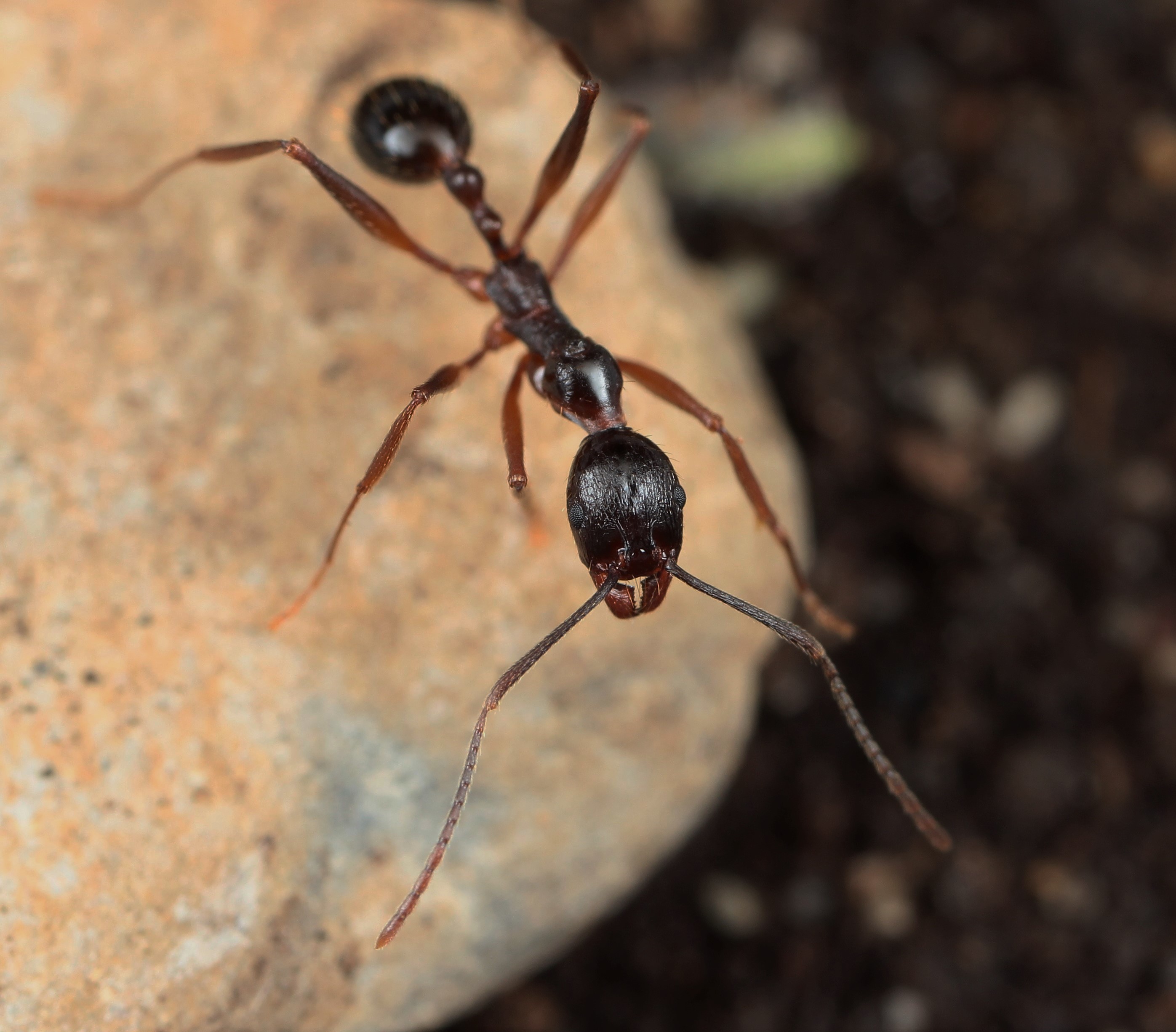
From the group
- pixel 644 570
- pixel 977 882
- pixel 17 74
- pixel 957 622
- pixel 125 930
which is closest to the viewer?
pixel 125 930

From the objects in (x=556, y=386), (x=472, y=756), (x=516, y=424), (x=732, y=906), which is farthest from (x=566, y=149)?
(x=732, y=906)

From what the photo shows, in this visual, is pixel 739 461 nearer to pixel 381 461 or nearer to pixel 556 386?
pixel 556 386

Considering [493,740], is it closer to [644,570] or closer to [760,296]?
[644,570]

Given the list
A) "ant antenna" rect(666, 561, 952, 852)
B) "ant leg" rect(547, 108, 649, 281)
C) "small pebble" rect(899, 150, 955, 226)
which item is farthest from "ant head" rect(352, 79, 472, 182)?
"small pebble" rect(899, 150, 955, 226)

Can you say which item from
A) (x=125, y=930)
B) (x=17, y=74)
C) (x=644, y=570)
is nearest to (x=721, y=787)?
(x=644, y=570)

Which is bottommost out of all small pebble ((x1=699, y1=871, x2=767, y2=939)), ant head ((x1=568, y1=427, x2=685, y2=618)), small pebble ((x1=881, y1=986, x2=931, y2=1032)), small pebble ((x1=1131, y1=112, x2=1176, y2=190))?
small pebble ((x1=881, y1=986, x2=931, y2=1032))

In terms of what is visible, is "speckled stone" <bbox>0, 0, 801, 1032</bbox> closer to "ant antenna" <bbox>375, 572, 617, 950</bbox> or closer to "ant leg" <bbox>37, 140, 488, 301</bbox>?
"ant leg" <bbox>37, 140, 488, 301</bbox>
